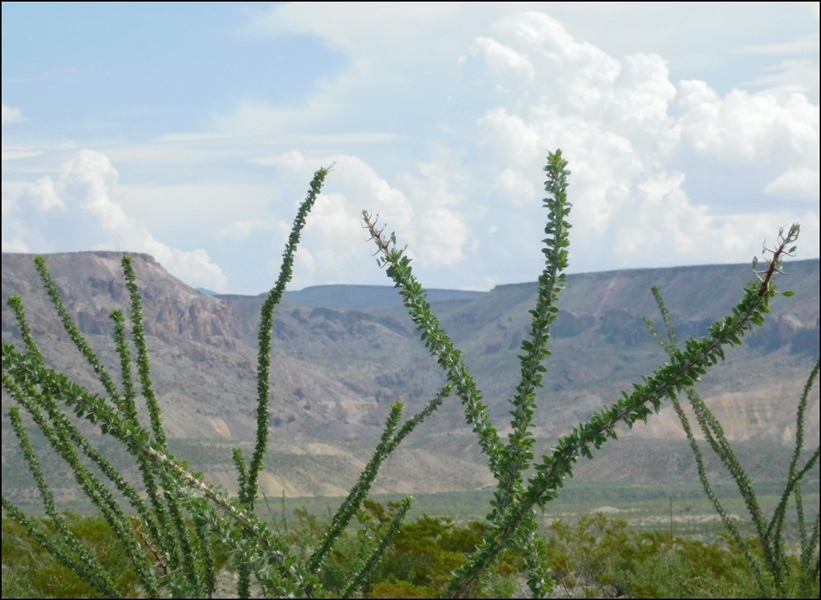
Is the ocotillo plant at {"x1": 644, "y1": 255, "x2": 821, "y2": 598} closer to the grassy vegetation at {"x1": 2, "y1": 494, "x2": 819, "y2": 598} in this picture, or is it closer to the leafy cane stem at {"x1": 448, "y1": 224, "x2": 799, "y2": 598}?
the grassy vegetation at {"x1": 2, "y1": 494, "x2": 819, "y2": 598}

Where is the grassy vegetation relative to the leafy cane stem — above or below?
below

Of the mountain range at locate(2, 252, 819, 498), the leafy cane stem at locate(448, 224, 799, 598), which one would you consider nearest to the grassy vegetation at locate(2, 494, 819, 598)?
the leafy cane stem at locate(448, 224, 799, 598)

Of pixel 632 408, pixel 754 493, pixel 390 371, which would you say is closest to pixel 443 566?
pixel 754 493

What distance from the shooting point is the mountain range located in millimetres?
106188

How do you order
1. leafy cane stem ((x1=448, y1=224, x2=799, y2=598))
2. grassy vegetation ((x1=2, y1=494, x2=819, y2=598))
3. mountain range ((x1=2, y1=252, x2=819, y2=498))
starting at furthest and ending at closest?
mountain range ((x1=2, y1=252, x2=819, y2=498)), grassy vegetation ((x1=2, y1=494, x2=819, y2=598)), leafy cane stem ((x1=448, y1=224, x2=799, y2=598))

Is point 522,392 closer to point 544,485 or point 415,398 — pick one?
point 544,485

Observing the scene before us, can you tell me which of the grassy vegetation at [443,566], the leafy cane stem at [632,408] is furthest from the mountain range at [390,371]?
the leafy cane stem at [632,408]

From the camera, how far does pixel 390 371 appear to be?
184000mm

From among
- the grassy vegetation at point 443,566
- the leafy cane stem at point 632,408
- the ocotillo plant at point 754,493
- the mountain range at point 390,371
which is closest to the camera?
the leafy cane stem at point 632,408

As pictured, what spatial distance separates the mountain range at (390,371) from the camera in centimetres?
10619

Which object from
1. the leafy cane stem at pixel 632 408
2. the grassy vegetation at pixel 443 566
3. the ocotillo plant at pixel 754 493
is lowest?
the grassy vegetation at pixel 443 566

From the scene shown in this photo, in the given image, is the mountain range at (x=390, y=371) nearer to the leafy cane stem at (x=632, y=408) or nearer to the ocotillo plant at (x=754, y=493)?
the ocotillo plant at (x=754, y=493)

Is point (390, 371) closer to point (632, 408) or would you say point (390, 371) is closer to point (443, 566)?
point (443, 566)

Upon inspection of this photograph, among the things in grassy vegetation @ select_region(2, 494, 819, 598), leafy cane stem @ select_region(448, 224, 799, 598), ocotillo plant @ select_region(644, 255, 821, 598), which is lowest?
grassy vegetation @ select_region(2, 494, 819, 598)
